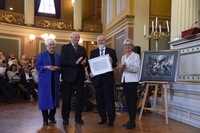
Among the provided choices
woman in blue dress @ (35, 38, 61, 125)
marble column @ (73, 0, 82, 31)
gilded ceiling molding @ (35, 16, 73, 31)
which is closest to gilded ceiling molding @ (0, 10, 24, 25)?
gilded ceiling molding @ (35, 16, 73, 31)

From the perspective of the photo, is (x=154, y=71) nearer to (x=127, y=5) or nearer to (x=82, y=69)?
(x=82, y=69)

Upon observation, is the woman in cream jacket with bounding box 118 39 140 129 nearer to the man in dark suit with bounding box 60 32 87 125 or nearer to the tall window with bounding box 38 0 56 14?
the man in dark suit with bounding box 60 32 87 125

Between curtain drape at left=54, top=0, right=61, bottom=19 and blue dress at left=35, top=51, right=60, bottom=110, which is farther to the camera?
curtain drape at left=54, top=0, right=61, bottom=19

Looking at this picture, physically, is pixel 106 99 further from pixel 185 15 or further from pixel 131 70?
pixel 185 15

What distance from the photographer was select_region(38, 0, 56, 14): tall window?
559 inches

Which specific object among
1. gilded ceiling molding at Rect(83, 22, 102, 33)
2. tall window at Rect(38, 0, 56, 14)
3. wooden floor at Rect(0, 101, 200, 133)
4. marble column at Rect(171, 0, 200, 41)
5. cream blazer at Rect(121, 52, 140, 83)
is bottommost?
wooden floor at Rect(0, 101, 200, 133)

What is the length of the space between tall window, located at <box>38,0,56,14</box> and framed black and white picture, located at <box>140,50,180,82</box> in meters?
10.4

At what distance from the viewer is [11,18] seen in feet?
37.4

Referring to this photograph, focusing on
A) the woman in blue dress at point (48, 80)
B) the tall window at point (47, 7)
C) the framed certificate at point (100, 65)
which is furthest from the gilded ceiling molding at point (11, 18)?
the framed certificate at point (100, 65)

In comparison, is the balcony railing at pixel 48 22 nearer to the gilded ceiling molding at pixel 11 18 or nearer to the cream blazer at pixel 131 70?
the gilded ceiling molding at pixel 11 18

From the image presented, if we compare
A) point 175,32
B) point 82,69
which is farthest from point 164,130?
point 175,32

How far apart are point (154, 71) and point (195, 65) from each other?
0.72 metres

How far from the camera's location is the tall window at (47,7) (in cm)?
1421

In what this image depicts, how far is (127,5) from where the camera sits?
30.8 ft
